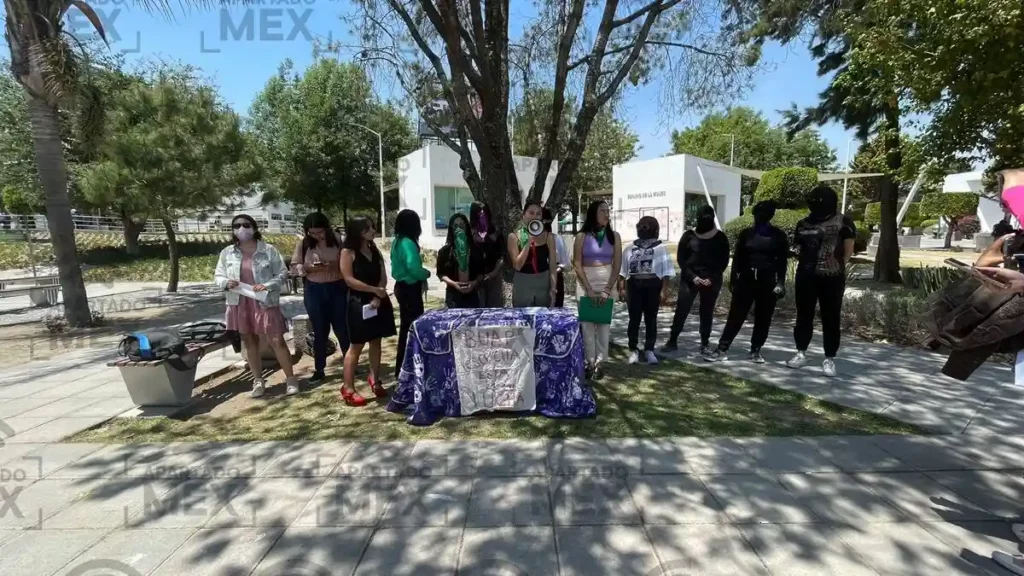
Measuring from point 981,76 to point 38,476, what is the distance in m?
9.12

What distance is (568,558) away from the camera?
245cm

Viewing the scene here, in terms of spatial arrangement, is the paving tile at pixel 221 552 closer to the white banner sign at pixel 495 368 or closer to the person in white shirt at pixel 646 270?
the white banner sign at pixel 495 368

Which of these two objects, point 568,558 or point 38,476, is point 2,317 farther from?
point 568,558

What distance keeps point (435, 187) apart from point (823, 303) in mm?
20477

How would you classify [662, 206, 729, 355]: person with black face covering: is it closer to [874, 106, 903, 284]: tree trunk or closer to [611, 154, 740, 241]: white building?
[874, 106, 903, 284]: tree trunk

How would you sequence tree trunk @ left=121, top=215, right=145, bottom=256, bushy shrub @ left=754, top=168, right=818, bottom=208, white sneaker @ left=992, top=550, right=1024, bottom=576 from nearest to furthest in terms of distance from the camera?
white sneaker @ left=992, top=550, right=1024, bottom=576 < bushy shrub @ left=754, top=168, right=818, bottom=208 < tree trunk @ left=121, top=215, right=145, bottom=256

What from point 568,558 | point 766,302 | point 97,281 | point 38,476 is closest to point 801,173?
point 766,302

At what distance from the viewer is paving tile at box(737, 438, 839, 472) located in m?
3.29

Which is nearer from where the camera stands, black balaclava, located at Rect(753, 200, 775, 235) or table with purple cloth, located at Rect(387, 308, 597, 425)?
table with purple cloth, located at Rect(387, 308, 597, 425)

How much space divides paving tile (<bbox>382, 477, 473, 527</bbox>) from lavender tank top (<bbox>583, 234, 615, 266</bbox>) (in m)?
2.60

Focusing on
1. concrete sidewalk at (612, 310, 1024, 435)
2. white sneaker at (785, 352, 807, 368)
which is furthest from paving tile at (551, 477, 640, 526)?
white sneaker at (785, 352, 807, 368)

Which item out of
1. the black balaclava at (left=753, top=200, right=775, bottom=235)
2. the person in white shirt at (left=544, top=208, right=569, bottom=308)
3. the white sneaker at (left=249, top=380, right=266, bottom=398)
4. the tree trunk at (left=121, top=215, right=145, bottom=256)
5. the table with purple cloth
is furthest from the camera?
the tree trunk at (left=121, top=215, right=145, bottom=256)

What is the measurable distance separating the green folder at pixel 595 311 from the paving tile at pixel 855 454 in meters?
1.95

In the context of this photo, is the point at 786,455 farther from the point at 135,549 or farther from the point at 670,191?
the point at 670,191
